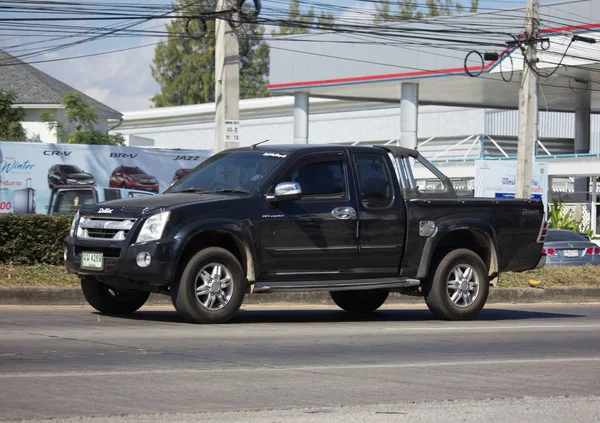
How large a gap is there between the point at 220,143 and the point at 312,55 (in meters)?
20.6

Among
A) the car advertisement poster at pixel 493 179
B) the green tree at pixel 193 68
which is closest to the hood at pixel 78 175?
the car advertisement poster at pixel 493 179

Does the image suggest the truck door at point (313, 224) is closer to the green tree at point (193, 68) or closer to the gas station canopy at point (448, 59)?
the gas station canopy at point (448, 59)

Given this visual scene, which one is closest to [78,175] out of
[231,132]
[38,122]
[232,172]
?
[231,132]

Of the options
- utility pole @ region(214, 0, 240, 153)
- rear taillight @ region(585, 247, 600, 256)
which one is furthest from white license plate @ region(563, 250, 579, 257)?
utility pole @ region(214, 0, 240, 153)

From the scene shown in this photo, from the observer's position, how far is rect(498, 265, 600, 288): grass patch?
17422 mm

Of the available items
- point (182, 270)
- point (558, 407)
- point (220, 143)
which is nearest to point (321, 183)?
point (182, 270)

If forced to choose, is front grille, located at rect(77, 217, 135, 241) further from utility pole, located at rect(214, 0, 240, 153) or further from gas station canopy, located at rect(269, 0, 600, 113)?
gas station canopy, located at rect(269, 0, 600, 113)

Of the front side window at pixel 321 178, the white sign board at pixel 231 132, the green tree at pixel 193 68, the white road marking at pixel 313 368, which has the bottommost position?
the white road marking at pixel 313 368

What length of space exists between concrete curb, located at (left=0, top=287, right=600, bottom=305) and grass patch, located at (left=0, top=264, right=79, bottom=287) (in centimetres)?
42

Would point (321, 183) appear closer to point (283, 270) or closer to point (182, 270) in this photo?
point (283, 270)

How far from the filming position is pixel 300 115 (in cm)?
4122

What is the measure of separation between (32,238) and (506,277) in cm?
809

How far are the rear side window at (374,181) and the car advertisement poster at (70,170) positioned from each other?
36.3 feet

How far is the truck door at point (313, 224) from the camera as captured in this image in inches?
437
